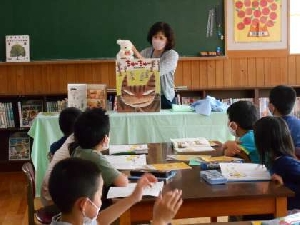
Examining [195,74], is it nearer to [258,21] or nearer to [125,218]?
[258,21]

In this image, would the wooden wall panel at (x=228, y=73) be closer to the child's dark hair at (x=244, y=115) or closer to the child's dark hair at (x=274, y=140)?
the child's dark hair at (x=244, y=115)

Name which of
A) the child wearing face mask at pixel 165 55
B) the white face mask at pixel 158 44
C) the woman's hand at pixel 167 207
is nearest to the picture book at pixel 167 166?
the woman's hand at pixel 167 207

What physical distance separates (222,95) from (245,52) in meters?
0.55

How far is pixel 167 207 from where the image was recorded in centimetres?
156

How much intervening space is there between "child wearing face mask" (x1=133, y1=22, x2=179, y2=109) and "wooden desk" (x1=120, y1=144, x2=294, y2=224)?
7.53 ft

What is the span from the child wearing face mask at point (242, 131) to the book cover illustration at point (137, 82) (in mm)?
1148

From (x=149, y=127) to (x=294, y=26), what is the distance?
2.68m

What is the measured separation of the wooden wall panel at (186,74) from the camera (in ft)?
18.4

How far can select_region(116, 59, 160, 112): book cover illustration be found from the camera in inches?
157

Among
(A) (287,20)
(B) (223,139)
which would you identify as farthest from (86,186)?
(A) (287,20)

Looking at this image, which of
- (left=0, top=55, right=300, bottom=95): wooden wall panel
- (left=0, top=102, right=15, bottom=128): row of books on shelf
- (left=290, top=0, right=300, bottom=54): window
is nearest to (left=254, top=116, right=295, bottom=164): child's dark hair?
(left=0, top=55, right=300, bottom=95): wooden wall panel

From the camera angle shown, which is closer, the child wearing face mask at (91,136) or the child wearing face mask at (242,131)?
the child wearing face mask at (91,136)

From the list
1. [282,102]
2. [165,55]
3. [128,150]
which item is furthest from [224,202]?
[165,55]

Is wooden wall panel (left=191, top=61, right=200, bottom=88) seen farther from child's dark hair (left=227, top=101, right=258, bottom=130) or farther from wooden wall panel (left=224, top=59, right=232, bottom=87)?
child's dark hair (left=227, top=101, right=258, bottom=130)
